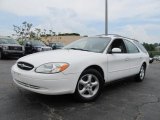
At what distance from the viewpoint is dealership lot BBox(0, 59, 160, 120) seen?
3.97 m

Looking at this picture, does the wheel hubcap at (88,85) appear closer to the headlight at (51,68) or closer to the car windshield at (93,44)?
the headlight at (51,68)

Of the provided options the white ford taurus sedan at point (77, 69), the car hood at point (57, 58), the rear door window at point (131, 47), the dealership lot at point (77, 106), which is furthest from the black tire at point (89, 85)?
the rear door window at point (131, 47)

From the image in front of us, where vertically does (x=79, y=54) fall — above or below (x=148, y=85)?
above

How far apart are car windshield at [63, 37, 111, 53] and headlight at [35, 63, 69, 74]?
133 centimetres

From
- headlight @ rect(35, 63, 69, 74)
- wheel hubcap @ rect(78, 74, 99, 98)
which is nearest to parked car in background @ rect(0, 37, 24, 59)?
wheel hubcap @ rect(78, 74, 99, 98)

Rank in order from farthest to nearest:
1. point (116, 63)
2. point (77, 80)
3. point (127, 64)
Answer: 1. point (127, 64)
2. point (116, 63)
3. point (77, 80)

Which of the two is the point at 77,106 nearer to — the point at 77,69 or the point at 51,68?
the point at 77,69

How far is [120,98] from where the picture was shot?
529 centimetres

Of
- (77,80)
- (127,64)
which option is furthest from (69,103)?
(127,64)

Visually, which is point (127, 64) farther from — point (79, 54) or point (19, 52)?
point (19, 52)

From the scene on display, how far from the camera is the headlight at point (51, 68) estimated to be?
425cm

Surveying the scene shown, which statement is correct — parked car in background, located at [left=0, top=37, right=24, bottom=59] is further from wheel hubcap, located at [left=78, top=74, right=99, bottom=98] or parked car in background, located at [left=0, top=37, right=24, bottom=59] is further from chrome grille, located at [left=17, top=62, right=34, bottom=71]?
wheel hubcap, located at [left=78, top=74, right=99, bottom=98]

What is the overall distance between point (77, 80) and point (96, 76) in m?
0.60

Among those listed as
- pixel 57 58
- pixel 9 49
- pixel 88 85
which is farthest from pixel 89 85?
pixel 9 49
